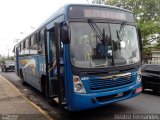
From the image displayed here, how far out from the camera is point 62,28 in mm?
7102

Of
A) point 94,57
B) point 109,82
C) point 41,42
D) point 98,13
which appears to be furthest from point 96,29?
point 41,42

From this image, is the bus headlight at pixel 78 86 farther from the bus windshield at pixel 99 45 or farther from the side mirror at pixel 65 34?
the side mirror at pixel 65 34

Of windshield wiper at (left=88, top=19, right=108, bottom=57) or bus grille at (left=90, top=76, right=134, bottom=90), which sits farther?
windshield wiper at (left=88, top=19, right=108, bottom=57)

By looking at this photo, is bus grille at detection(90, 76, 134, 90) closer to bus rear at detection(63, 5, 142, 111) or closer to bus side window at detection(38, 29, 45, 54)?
bus rear at detection(63, 5, 142, 111)

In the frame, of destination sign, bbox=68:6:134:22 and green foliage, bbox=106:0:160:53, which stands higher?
green foliage, bbox=106:0:160:53

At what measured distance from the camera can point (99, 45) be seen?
7.70 m

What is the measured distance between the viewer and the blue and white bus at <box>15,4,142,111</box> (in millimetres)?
7336

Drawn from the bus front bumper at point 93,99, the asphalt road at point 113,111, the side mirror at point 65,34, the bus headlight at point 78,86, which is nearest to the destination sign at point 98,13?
the side mirror at point 65,34

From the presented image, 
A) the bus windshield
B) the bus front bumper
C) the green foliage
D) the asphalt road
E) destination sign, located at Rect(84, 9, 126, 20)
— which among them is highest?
the green foliage

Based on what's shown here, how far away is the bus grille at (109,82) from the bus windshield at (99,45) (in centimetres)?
40

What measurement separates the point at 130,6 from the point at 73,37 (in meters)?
26.0

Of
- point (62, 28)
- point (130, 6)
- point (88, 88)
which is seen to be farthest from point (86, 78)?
point (130, 6)

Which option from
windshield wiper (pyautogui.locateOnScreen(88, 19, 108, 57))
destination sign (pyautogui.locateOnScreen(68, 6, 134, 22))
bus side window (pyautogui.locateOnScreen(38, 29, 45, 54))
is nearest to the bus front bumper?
windshield wiper (pyautogui.locateOnScreen(88, 19, 108, 57))

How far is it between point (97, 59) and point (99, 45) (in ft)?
1.33
